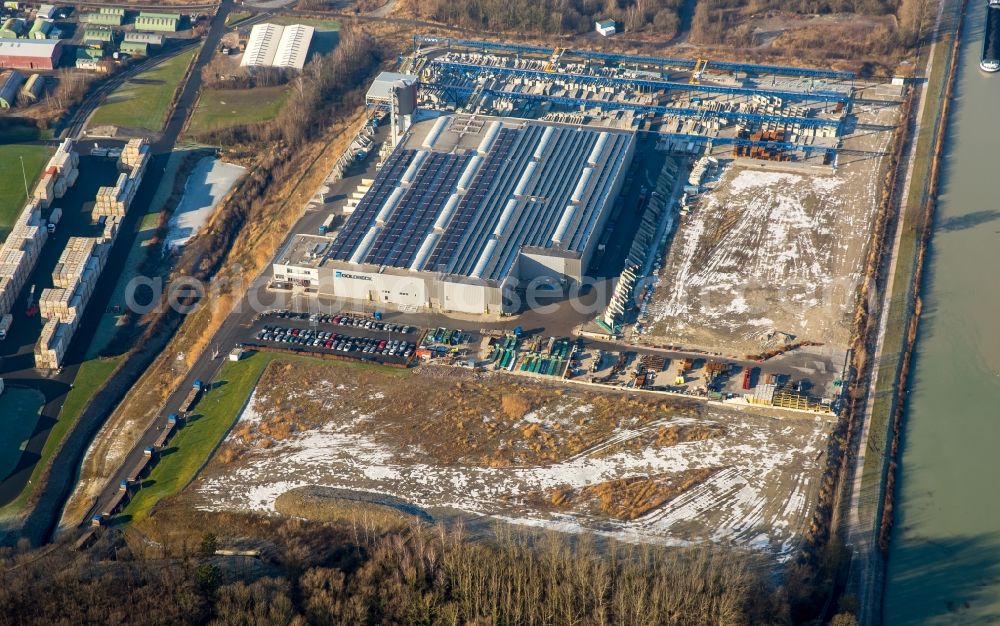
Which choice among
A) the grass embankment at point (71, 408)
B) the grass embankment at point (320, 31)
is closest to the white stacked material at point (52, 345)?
the grass embankment at point (71, 408)

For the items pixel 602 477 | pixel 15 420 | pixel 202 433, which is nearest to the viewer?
pixel 602 477

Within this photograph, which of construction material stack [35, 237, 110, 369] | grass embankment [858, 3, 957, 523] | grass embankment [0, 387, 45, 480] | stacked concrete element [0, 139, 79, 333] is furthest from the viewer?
stacked concrete element [0, 139, 79, 333]

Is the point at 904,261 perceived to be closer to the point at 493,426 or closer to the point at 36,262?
the point at 493,426

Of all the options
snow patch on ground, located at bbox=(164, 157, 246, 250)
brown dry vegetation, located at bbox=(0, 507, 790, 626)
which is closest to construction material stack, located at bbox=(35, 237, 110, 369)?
snow patch on ground, located at bbox=(164, 157, 246, 250)

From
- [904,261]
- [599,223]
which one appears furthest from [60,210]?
[904,261]

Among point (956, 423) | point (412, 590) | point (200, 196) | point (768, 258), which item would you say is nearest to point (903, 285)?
point (768, 258)

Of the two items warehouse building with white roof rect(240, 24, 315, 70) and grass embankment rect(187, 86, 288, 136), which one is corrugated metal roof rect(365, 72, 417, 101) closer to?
grass embankment rect(187, 86, 288, 136)

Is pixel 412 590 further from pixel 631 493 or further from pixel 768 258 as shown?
pixel 768 258

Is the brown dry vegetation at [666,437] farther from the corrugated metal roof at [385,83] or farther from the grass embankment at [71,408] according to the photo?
the corrugated metal roof at [385,83]
